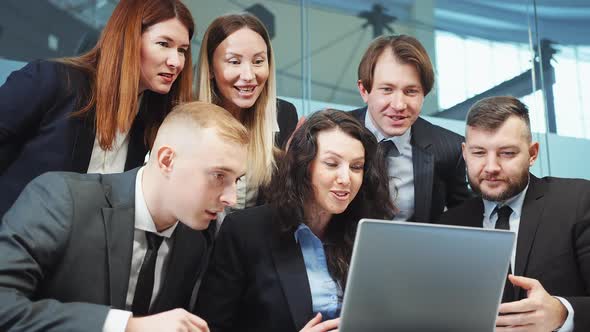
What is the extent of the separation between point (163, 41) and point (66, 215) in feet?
2.85

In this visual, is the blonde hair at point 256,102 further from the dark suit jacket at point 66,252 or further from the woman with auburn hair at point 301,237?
the dark suit jacket at point 66,252

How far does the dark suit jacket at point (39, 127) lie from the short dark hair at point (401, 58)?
109 cm

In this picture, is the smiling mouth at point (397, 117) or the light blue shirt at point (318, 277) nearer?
the light blue shirt at point (318, 277)

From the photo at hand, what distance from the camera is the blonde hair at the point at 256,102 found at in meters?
2.46

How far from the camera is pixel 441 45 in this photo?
15.7 ft

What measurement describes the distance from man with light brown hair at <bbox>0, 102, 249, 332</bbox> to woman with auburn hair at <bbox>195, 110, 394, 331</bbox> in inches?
5.8

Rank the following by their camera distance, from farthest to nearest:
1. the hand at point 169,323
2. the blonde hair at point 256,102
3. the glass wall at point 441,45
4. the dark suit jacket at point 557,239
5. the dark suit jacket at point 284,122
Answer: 1. the glass wall at point 441,45
2. the dark suit jacket at point 284,122
3. the blonde hair at point 256,102
4. the dark suit jacket at point 557,239
5. the hand at point 169,323

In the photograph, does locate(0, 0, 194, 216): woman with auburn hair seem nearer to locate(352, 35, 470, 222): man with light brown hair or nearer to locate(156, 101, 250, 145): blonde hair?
locate(156, 101, 250, 145): blonde hair

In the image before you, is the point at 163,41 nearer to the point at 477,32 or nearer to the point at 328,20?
the point at 328,20

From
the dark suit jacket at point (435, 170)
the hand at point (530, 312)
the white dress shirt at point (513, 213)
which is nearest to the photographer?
the hand at point (530, 312)

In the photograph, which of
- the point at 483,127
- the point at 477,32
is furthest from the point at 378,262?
the point at 477,32

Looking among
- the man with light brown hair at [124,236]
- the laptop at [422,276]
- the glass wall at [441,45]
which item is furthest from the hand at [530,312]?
the glass wall at [441,45]

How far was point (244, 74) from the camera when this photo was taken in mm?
2506

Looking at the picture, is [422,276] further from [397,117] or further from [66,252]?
[397,117]
